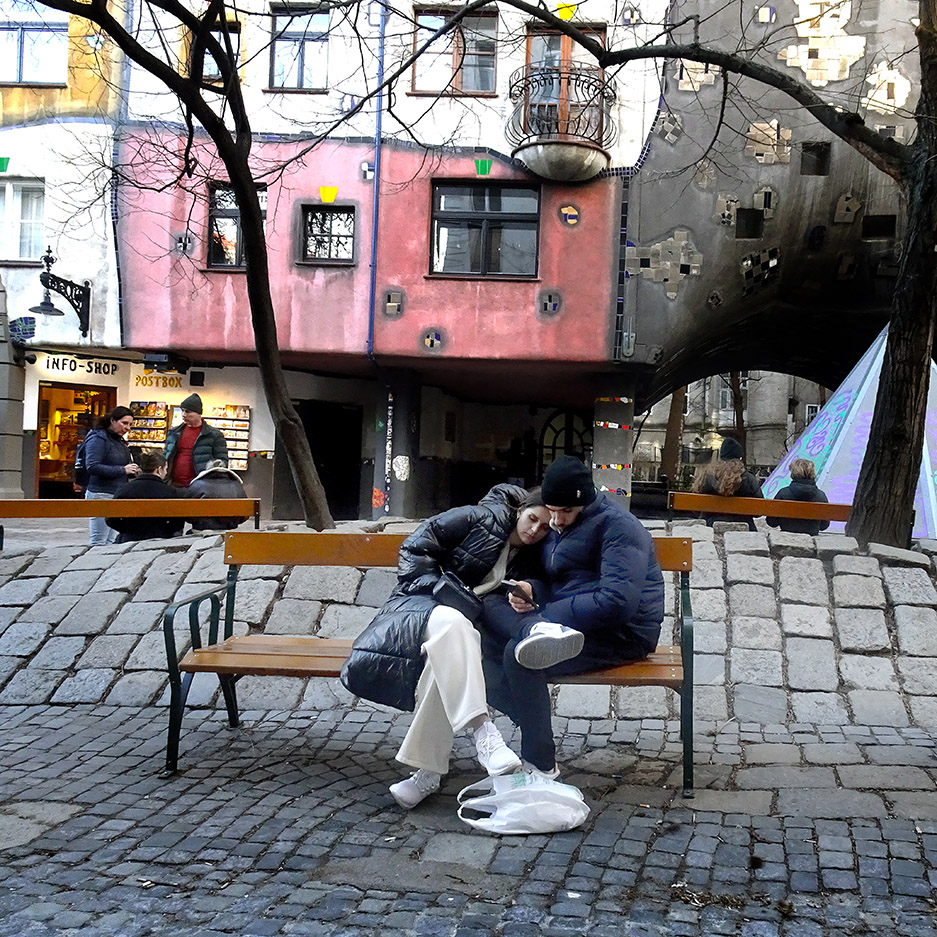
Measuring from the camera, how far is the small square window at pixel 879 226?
54.7 feet

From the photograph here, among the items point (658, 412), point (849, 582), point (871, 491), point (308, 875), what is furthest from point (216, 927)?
point (658, 412)

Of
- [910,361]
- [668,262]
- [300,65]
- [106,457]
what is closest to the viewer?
[910,361]

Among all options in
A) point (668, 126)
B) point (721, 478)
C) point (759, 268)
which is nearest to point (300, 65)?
point (668, 126)

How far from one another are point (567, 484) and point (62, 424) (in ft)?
54.2

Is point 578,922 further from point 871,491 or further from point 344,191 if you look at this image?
point 344,191

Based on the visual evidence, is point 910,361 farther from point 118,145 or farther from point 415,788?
point 118,145

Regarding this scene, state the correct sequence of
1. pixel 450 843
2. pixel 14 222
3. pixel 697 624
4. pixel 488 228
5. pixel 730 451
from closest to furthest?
pixel 450 843 → pixel 697 624 → pixel 730 451 → pixel 488 228 → pixel 14 222

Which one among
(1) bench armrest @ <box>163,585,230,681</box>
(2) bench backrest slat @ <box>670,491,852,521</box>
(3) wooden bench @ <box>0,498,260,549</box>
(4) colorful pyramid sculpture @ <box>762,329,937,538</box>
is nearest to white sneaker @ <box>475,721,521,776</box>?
(1) bench armrest @ <box>163,585,230,681</box>

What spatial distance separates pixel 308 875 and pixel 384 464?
49.0ft

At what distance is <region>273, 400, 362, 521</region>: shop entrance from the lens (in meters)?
18.8

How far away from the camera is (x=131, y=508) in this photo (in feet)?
24.7

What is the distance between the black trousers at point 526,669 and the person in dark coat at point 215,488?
4738 mm

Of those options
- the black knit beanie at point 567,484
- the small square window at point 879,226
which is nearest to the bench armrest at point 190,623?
the black knit beanie at point 567,484

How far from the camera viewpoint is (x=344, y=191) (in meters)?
16.9
